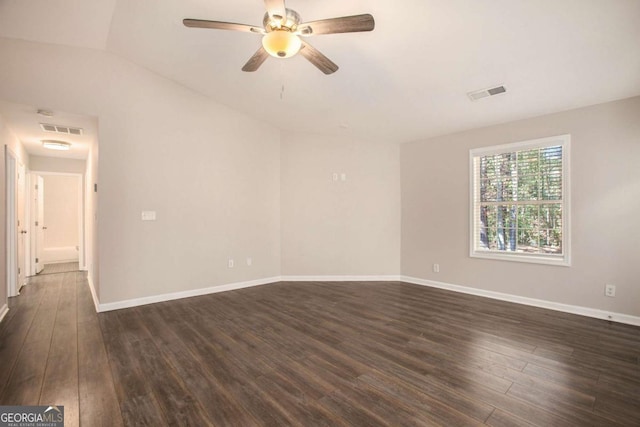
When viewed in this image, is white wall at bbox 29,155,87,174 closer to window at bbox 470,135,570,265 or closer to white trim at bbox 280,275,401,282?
white trim at bbox 280,275,401,282

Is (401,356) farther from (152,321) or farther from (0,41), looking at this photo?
(0,41)

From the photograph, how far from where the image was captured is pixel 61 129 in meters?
4.12

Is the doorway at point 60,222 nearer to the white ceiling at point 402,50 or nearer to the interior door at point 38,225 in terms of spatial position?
the interior door at point 38,225

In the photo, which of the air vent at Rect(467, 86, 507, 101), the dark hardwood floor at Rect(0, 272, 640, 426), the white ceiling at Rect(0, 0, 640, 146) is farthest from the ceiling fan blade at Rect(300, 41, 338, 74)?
the dark hardwood floor at Rect(0, 272, 640, 426)

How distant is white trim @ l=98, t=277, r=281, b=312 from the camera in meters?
3.64

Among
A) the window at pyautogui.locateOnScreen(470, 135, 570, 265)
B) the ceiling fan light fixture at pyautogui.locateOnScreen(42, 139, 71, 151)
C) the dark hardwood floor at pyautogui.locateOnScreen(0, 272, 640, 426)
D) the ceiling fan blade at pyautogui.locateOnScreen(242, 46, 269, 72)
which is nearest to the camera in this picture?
the dark hardwood floor at pyautogui.locateOnScreen(0, 272, 640, 426)

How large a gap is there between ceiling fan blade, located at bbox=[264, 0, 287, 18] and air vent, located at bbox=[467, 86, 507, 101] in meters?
2.52

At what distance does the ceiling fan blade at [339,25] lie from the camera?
198 cm

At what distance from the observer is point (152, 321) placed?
3256 millimetres

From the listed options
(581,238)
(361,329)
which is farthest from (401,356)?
(581,238)

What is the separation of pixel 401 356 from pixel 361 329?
0.65 m

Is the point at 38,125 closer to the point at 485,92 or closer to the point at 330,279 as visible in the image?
the point at 330,279

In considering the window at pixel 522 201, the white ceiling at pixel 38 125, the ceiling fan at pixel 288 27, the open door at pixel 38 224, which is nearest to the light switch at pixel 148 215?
the white ceiling at pixel 38 125

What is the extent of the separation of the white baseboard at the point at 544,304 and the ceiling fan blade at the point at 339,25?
404 centimetres
